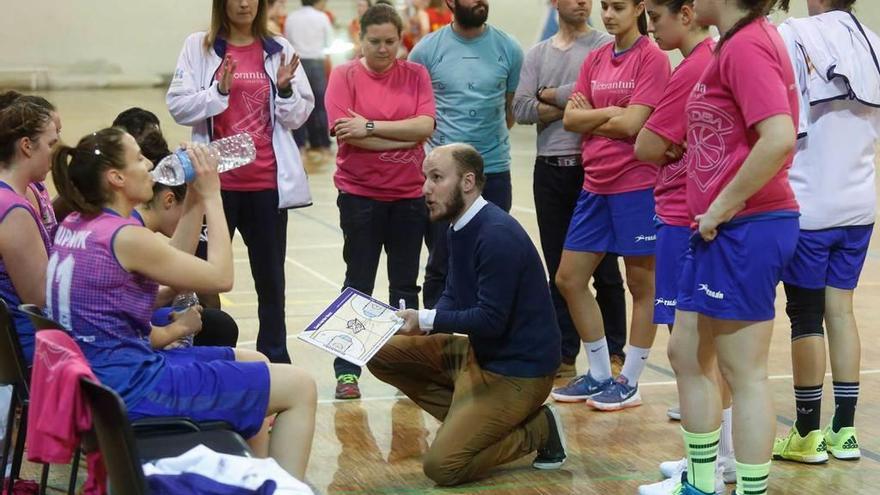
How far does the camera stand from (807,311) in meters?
4.00

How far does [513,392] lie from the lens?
4.04m

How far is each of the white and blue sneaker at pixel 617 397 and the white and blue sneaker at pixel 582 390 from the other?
0.05 m

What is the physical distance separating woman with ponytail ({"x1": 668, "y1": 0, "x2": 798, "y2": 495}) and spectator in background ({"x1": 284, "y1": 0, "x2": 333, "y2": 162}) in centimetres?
1025

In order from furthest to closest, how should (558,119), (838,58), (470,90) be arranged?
(470,90) < (558,119) < (838,58)

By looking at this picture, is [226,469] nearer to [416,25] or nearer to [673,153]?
[673,153]

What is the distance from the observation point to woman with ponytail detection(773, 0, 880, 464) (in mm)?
3859

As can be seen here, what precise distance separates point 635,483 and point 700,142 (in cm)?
127

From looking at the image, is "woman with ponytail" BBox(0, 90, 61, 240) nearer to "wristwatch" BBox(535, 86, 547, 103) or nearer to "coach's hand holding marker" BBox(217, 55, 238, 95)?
"coach's hand holding marker" BBox(217, 55, 238, 95)

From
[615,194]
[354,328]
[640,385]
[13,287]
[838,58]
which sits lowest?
[640,385]

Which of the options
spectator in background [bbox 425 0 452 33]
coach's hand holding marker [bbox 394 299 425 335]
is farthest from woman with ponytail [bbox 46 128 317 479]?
spectator in background [bbox 425 0 452 33]

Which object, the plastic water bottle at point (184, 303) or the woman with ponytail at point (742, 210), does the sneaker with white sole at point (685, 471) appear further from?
the plastic water bottle at point (184, 303)

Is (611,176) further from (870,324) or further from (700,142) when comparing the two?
(870,324)

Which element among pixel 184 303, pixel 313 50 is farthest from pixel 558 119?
pixel 313 50

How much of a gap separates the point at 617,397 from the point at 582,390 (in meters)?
0.18
